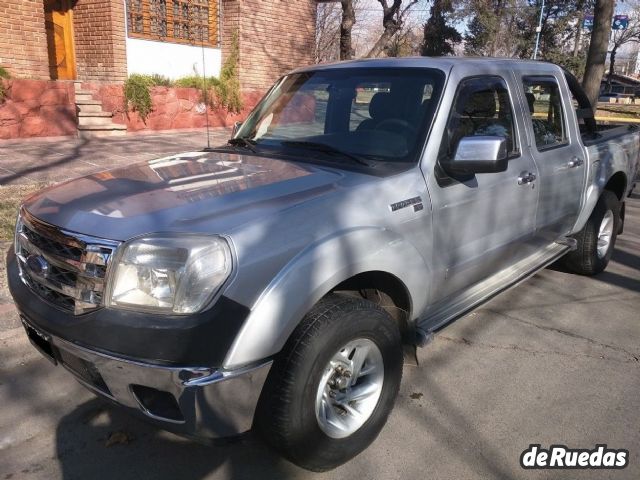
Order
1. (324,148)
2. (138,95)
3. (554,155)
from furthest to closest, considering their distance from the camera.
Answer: (138,95)
(554,155)
(324,148)

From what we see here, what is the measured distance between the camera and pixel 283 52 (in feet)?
52.5

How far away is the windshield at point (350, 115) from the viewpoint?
10.6 ft

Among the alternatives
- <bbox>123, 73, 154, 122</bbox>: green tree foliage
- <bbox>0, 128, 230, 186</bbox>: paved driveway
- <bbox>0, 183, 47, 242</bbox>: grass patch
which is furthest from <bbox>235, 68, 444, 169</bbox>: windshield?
<bbox>123, 73, 154, 122</bbox>: green tree foliage

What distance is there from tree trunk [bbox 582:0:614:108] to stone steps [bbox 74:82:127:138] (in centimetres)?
924

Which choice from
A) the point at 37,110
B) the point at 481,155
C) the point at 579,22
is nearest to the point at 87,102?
the point at 37,110

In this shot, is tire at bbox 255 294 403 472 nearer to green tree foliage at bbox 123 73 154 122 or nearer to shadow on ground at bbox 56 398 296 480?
shadow on ground at bbox 56 398 296 480

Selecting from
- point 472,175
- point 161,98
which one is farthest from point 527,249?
point 161,98

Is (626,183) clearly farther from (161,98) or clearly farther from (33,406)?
(161,98)

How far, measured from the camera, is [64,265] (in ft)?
7.85

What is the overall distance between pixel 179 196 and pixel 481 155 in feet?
5.06

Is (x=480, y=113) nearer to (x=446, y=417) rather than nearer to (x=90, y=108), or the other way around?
(x=446, y=417)

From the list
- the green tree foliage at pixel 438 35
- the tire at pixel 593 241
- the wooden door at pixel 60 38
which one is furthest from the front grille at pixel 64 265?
the green tree foliage at pixel 438 35

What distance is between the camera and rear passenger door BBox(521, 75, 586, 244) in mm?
4051

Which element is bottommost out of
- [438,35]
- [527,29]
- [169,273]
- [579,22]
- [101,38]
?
[169,273]
